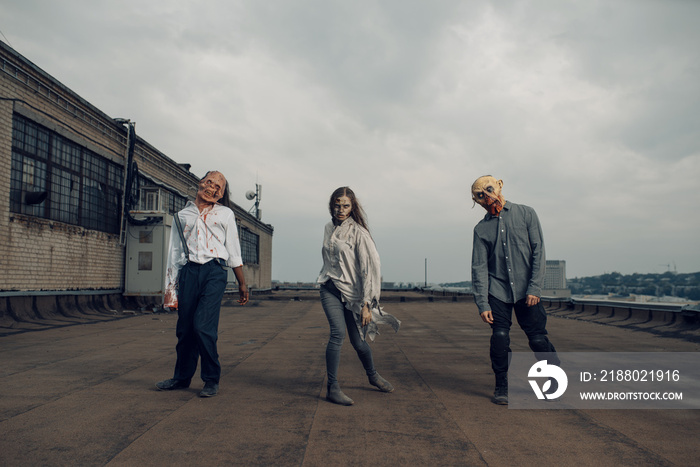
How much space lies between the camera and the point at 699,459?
9.81 ft

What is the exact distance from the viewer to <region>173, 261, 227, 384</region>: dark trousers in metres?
4.71

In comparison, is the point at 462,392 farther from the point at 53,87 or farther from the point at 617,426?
the point at 53,87

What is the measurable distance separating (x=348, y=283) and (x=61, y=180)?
1238 cm

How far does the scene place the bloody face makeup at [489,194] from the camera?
4.74m

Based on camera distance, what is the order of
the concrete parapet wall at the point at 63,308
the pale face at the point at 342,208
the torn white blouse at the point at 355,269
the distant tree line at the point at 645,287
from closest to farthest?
1. the torn white blouse at the point at 355,269
2. the pale face at the point at 342,208
3. the concrete parapet wall at the point at 63,308
4. the distant tree line at the point at 645,287

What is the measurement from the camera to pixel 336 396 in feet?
14.4

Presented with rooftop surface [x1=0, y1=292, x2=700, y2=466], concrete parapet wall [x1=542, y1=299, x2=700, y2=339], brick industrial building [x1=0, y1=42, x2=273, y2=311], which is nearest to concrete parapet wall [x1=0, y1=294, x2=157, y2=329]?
brick industrial building [x1=0, y1=42, x2=273, y2=311]

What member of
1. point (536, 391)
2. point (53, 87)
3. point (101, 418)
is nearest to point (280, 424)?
point (101, 418)

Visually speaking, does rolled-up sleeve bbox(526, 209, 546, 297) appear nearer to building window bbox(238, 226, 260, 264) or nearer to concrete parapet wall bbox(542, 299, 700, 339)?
concrete parapet wall bbox(542, 299, 700, 339)

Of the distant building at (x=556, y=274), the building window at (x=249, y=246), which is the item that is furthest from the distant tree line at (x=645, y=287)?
the building window at (x=249, y=246)

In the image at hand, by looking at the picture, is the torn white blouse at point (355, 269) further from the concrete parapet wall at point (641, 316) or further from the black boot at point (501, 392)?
the concrete parapet wall at point (641, 316)

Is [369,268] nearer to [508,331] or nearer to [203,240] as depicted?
[508,331]

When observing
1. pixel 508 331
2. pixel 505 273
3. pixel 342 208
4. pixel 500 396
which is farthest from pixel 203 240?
pixel 500 396

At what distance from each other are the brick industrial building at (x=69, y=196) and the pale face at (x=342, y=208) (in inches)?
393
